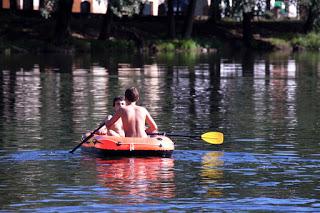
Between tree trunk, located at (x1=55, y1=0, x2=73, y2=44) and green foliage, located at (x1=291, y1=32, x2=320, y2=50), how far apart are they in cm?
2254

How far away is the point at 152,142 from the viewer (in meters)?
21.0

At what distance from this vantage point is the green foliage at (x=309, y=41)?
89.9m

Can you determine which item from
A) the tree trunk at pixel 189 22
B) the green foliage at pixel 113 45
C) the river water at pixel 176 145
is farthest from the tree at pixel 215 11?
the river water at pixel 176 145

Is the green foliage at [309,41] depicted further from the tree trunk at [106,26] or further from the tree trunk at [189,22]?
the tree trunk at [106,26]

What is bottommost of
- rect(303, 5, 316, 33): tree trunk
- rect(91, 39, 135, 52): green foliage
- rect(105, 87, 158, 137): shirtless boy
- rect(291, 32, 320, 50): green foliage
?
rect(291, 32, 320, 50): green foliage

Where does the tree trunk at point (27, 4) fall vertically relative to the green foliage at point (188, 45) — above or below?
above

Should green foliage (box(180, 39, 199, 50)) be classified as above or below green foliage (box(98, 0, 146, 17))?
below

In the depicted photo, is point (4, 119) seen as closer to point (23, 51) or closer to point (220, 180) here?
point (220, 180)

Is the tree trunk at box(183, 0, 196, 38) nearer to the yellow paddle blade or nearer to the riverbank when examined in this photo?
the riverbank

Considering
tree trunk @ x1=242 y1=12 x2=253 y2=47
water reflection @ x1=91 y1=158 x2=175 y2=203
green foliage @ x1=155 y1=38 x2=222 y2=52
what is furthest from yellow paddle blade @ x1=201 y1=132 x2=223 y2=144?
tree trunk @ x1=242 y1=12 x2=253 y2=47

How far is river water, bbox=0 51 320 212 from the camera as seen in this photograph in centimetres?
1719

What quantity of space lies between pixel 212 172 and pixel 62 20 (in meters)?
55.1

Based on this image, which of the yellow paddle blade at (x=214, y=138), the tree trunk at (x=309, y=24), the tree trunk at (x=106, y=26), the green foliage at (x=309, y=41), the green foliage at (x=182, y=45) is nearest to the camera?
the yellow paddle blade at (x=214, y=138)

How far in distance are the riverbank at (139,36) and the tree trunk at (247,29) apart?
487 millimetres
